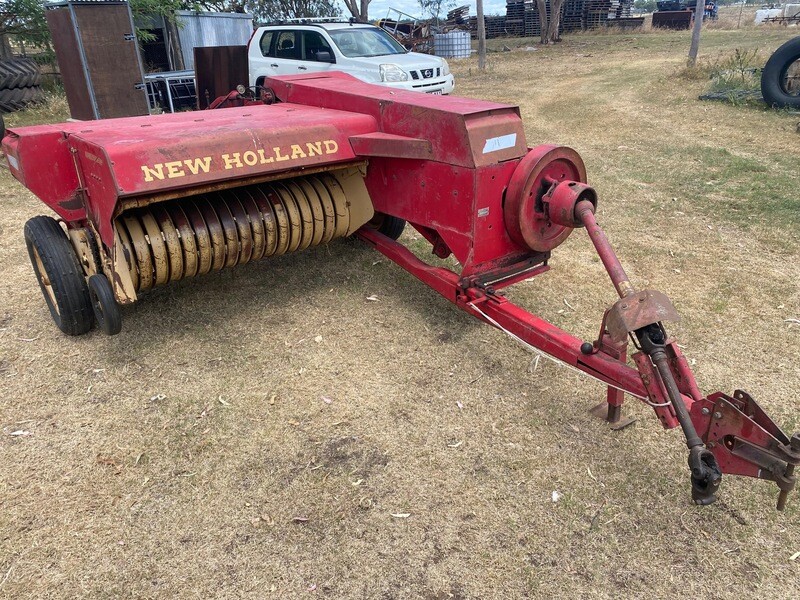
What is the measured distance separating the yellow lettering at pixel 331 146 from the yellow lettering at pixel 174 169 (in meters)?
0.80

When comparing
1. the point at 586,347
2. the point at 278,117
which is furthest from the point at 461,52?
the point at 586,347

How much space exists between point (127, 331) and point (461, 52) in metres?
18.9

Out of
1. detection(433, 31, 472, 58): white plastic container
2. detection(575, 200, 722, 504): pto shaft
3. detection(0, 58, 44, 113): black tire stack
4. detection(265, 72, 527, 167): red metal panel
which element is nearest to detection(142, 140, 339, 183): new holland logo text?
detection(265, 72, 527, 167): red metal panel

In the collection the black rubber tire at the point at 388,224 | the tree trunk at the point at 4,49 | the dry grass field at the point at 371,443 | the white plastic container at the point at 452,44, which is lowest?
the dry grass field at the point at 371,443

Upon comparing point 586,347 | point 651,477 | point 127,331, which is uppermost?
point 586,347

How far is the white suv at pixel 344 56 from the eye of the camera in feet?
28.1

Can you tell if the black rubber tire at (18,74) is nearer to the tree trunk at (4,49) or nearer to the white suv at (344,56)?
the tree trunk at (4,49)

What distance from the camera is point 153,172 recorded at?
2777 millimetres

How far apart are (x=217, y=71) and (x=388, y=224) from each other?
19.2 feet

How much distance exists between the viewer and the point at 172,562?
2213 millimetres

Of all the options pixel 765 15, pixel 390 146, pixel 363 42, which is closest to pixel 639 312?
pixel 390 146

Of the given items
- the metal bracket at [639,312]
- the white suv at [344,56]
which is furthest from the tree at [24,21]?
the metal bracket at [639,312]

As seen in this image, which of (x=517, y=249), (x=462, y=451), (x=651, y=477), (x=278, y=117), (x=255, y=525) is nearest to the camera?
(x=255, y=525)

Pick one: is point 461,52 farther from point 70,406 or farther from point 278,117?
point 70,406
